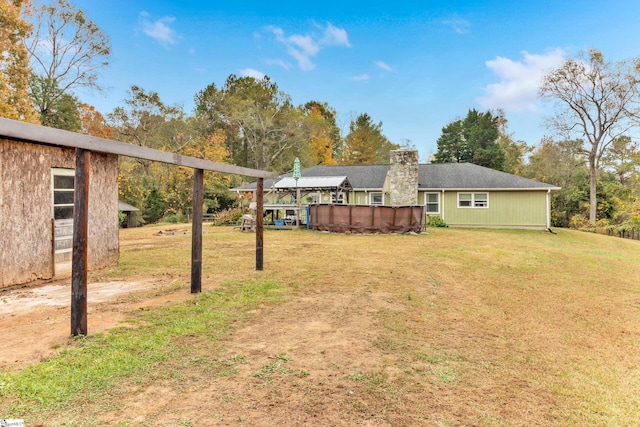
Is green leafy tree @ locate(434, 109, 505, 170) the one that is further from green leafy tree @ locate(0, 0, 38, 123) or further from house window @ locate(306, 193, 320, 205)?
green leafy tree @ locate(0, 0, 38, 123)

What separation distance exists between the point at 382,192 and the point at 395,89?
1482cm

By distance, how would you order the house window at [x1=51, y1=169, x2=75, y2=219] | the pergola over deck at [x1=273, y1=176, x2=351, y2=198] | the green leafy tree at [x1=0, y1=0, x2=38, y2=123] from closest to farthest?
the house window at [x1=51, y1=169, x2=75, y2=219], the green leafy tree at [x1=0, y1=0, x2=38, y2=123], the pergola over deck at [x1=273, y1=176, x2=351, y2=198]

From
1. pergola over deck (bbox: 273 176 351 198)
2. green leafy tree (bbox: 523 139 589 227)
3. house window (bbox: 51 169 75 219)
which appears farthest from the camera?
green leafy tree (bbox: 523 139 589 227)

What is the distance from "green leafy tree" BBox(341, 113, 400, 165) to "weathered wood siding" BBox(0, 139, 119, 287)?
34.5 meters

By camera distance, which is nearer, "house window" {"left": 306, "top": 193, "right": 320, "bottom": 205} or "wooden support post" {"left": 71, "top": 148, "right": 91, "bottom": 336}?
"wooden support post" {"left": 71, "top": 148, "right": 91, "bottom": 336}

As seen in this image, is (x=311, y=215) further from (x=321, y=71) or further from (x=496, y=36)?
(x=321, y=71)

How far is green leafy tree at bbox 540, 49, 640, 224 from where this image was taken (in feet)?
76.5

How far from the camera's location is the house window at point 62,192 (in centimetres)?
654

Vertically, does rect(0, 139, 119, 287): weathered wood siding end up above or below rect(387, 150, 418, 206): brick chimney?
below

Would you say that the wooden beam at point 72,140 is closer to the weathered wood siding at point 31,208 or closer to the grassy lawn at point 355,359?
the grassy lawn at point 355,359

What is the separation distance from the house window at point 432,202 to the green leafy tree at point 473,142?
1838cm

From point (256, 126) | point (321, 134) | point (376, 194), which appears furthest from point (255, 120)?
point (376, 194)

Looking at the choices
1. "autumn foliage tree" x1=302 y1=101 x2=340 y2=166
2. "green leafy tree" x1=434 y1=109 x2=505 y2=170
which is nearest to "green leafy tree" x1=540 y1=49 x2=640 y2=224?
"green leafy tree" x1=434 y1=109 x2=505 y2=170

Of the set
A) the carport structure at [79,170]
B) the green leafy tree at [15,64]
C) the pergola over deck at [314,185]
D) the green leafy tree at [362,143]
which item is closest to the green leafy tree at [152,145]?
the green leafy tree at [15,64]
